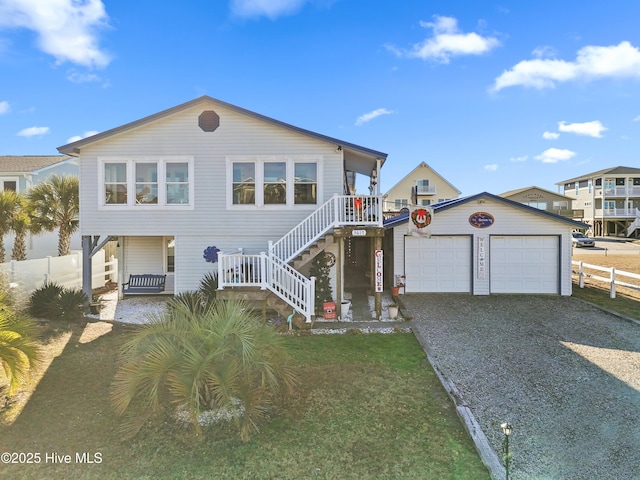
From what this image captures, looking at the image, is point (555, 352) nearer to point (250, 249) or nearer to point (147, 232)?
point (250, 249)

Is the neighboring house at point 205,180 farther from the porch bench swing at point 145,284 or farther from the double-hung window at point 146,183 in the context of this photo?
the porch bench swing at point 145,284

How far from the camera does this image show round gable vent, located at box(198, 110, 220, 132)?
1146 cm

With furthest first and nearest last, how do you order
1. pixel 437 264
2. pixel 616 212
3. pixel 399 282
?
pixel 616 212, pixel 437 264, pixel 399 282

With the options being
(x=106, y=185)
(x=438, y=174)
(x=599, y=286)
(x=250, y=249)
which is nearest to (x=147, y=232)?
(x=106, y=185)

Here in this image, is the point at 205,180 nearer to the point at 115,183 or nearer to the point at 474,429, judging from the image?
the point at 115,183

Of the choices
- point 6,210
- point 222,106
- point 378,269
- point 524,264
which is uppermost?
point 222,106

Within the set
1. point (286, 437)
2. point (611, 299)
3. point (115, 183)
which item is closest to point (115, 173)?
point (115, 183)

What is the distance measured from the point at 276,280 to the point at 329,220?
8.16 ft

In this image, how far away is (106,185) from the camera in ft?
38.2

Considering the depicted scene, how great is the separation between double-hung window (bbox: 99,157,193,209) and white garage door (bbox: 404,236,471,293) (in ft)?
27.9

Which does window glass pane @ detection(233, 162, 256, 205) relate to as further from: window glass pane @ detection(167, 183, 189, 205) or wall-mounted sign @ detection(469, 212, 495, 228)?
wall-mounted sign @ detection(469, 212, 495, 228)

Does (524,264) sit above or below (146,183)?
below

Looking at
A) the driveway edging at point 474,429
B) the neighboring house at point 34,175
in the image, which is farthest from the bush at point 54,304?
the neighboring house at point 34,175

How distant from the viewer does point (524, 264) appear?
13.6m
